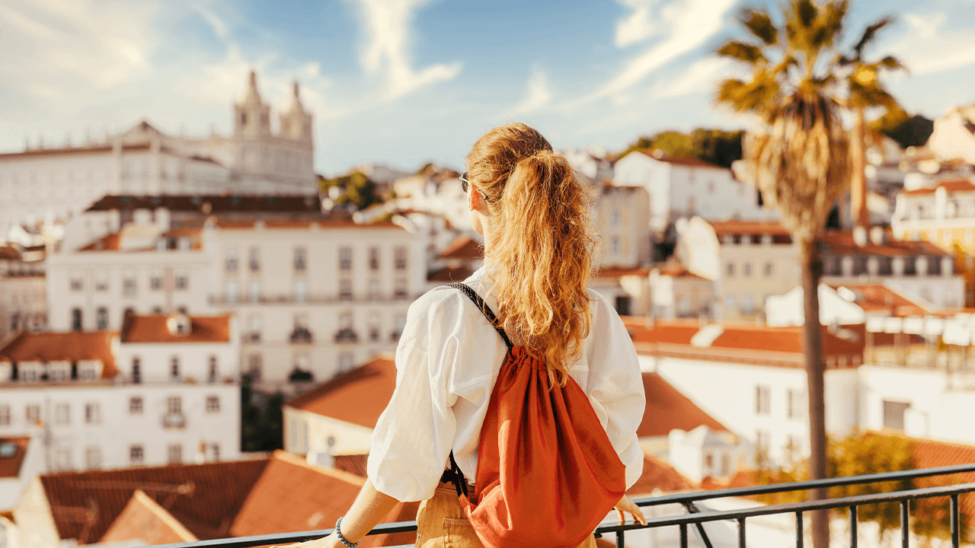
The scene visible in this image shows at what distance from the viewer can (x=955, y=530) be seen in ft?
10.0

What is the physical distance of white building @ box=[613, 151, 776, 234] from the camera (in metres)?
65.1

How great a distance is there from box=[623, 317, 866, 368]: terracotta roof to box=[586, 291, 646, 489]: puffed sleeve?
26.1m

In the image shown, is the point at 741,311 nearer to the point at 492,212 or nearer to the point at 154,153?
the point at 492,212

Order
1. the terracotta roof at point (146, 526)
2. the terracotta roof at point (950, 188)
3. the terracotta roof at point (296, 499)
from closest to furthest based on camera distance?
1. the terracotta roof at point (146, 526)
2. the terracotta roof at point (296, 499)
3. the terracotta roof at point (950, 188)

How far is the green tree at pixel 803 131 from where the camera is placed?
1176 centimetres

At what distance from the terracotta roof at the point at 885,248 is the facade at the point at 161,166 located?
213 feet

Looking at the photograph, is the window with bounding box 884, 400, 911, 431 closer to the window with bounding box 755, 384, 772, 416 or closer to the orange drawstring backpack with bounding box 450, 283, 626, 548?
the window with bounding box 755, 384, 772, 416

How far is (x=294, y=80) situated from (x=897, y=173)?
66697 mm

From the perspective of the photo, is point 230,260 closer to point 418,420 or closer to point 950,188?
point 418,420

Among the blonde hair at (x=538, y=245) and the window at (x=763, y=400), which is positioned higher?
the blonde hair at (x=538, y=245)

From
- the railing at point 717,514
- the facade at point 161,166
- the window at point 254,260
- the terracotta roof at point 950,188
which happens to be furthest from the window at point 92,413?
the terracotta roof at point 950,188

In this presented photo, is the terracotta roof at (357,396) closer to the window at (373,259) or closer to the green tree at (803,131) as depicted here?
the window at (373,259)

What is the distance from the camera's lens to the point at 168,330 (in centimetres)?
3753

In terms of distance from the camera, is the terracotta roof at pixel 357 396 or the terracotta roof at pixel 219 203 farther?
the terracotta roof at pixel 219 203
